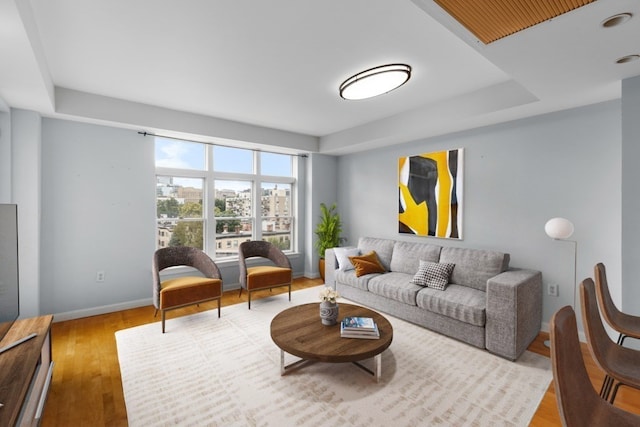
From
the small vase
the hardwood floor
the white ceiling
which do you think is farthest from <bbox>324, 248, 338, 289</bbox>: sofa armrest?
the hardwood floor

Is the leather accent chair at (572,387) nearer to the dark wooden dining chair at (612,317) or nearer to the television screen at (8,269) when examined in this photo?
the dark wooden dining chair at (612,317)

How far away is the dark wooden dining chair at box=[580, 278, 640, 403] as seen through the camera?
1438 millimetres

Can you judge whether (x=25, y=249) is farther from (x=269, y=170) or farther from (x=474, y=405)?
(x=474, y=405)

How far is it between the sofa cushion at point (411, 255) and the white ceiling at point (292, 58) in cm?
162

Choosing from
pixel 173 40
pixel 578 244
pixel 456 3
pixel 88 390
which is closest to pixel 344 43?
pixel 456 3

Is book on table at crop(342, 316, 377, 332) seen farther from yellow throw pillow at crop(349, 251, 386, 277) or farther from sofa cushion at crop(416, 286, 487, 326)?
yellow throw pillow at crop(349, 251, 386, 277)

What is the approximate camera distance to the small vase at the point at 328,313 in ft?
8.68

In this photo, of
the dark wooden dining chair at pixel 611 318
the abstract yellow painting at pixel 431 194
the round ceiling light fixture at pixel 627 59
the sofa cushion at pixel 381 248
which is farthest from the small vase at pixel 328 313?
the round ceiling light fixture at pixel 627 59

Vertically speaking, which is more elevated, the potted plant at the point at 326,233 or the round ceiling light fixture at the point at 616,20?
the round ceiling light fixture at the point at 616,20

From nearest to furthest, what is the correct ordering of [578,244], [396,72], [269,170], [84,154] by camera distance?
1. [396,72]
2. [578,244]
3. [84,154]
4. [269,170]

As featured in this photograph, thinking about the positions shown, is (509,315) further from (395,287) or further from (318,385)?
(318,385)

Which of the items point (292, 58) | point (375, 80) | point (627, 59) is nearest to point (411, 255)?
point (375, 80)

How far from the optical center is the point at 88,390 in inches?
88.0

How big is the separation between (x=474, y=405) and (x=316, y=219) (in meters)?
3.98
